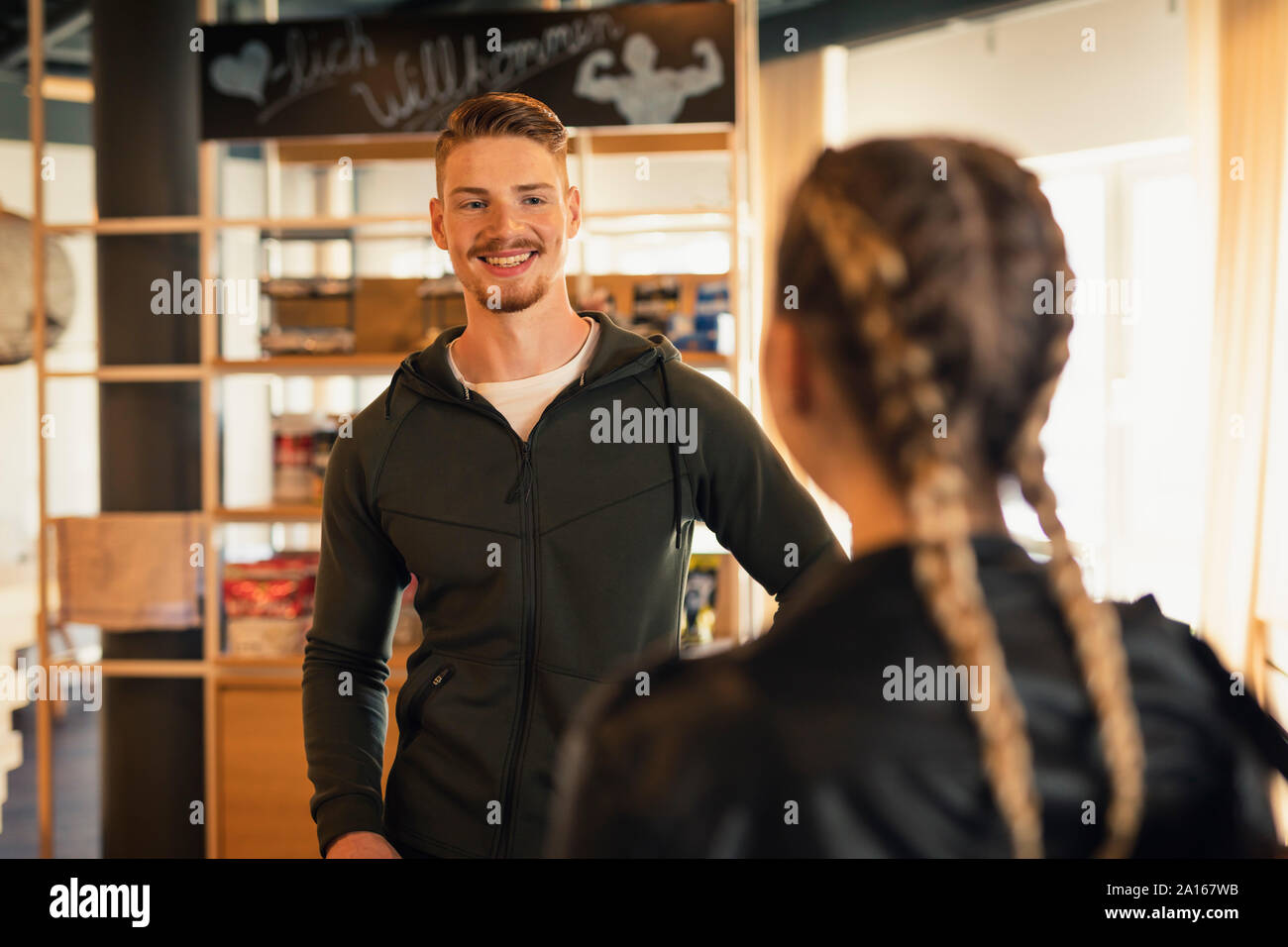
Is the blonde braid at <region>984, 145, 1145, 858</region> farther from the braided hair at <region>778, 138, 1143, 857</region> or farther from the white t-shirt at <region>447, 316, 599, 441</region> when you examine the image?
the white t-shirt at <region>447, 316, 599, 441</region>

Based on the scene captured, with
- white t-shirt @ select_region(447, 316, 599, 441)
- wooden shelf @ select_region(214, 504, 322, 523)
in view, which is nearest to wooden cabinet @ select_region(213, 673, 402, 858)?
wooden shelf @ select_region(214, 504, 322, 523)

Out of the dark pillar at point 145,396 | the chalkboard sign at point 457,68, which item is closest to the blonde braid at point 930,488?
the chalkboard sign at point 457,68

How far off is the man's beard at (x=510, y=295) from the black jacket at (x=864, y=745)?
866mm

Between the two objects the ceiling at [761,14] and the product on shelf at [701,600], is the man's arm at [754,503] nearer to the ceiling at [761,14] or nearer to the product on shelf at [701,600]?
the product on shelf at [701,600]

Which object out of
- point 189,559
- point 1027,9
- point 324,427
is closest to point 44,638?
point 189,559

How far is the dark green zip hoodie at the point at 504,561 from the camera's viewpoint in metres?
1.26

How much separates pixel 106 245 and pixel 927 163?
10.2 ft

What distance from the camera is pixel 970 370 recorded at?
0.58m

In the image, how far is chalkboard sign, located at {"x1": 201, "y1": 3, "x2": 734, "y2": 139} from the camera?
111 inches

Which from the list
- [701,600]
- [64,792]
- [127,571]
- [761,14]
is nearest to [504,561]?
[701,600]

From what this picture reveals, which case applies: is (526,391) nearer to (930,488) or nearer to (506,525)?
(506,525)

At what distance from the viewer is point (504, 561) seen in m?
1.29

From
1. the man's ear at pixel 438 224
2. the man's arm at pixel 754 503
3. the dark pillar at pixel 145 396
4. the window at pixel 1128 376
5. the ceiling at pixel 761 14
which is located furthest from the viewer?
the ceiling at pixel 761 14
